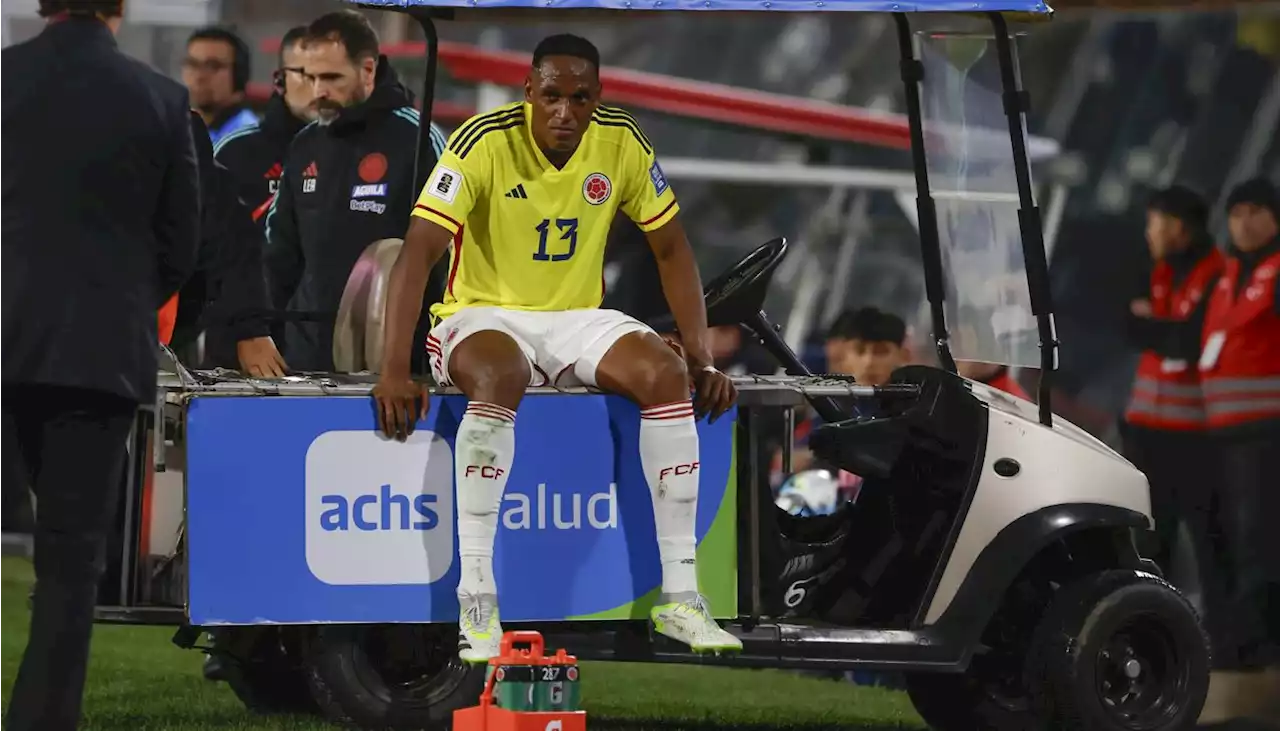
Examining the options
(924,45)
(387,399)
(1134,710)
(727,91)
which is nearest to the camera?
(387,399)

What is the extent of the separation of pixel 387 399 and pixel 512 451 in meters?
0.34

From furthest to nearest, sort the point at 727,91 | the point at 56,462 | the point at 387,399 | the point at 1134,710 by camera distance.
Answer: the point at 727,91 < the point at 1134,710 < the point at 387,399 < the point at 56,462

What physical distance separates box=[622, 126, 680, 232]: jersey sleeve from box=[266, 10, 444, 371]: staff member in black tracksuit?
1507 millimetres

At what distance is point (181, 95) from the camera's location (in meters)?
4.67

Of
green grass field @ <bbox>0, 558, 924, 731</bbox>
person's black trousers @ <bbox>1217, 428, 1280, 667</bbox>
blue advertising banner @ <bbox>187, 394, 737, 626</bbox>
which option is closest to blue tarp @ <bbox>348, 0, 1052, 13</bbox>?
blue advertising banner @ <bbox>187, 394, 737, 626</bbox>

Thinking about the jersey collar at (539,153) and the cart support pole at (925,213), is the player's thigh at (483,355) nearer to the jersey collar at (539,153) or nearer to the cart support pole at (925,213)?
the jersey collar at (539,153)

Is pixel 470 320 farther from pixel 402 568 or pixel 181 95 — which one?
pixel 181 95

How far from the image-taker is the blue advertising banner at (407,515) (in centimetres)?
534

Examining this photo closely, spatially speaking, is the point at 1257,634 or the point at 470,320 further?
the point at 1257,634

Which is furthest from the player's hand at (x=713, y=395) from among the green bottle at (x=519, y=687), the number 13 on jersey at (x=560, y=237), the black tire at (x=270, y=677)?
the black tire at (x=270, y=677)

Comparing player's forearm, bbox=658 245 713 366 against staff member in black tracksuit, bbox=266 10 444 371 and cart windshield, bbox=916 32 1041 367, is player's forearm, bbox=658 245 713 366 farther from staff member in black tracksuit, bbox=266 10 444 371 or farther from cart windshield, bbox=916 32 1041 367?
staff member in black tracksuit, bbox=266 10 444 371

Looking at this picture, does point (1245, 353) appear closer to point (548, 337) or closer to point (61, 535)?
point (548, 337)

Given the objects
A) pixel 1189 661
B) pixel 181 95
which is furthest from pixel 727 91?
pixel 181 95

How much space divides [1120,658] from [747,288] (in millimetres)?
1475
